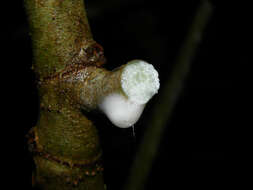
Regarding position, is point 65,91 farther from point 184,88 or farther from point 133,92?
point 184,88

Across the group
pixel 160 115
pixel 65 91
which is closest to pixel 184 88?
pixel 160 115

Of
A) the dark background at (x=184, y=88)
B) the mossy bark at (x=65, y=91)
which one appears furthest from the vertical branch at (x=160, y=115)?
the mossy bark at (x=65, y=91)

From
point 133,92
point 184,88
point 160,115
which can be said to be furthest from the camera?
point 184,88

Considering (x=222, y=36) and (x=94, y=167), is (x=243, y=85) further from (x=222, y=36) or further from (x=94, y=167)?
(x=94, y=167)

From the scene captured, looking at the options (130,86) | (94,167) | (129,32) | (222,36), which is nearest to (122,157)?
(129,32)

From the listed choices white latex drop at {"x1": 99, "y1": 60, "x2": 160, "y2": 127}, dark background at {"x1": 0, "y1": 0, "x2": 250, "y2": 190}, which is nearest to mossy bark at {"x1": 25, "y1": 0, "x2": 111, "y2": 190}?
white latex drop at {"x1": 99, "y1": 60, "x2": 160, "y2": 127}

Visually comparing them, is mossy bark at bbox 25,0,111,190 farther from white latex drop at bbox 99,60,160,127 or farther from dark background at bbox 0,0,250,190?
dark background at bbox 0,0,250,190
